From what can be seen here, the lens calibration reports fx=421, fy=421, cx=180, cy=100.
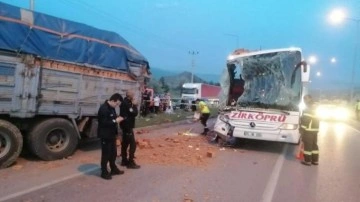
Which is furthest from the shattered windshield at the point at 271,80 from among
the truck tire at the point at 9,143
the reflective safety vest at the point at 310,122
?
the truck tire at the point at 9,143

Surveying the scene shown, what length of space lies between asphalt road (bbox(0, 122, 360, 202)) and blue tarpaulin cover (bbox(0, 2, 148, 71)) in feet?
7.61

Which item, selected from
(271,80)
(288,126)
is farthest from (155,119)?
(288,126)

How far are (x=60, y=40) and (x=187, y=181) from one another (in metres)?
4.57

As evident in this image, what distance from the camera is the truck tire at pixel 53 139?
8.84 meters

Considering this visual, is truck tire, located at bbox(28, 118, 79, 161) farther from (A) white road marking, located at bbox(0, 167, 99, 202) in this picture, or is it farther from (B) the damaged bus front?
(B) the damaged bus front

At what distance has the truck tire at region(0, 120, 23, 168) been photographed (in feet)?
26.7

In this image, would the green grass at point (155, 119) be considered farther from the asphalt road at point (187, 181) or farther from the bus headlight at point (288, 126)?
the asphalt road at point (187, 181)

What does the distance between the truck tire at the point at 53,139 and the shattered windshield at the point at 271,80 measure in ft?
17.7

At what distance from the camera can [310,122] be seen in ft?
34.6

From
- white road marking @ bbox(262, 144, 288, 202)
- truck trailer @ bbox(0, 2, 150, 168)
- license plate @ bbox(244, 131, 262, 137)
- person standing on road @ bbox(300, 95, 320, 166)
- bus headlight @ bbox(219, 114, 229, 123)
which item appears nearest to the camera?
white road marking @ bbox(262, 144, 288, 202)

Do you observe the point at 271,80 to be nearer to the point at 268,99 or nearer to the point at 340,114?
the point at 268,99

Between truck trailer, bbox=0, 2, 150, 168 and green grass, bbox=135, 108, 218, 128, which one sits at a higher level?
truck trailer, bbox=0, 2, 150, 168

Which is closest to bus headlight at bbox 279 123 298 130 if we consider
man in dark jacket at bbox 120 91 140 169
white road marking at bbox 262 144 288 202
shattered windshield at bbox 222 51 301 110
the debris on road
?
shattered windshield at bbox 222 51 301 110

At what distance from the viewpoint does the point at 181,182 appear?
749 centimetres
